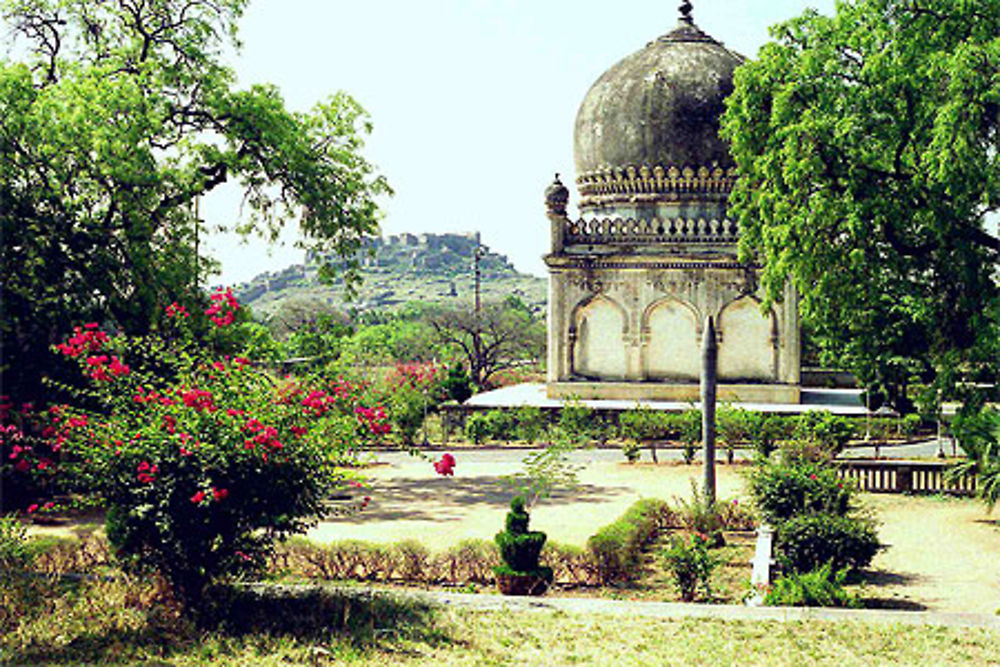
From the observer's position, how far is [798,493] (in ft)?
48.7

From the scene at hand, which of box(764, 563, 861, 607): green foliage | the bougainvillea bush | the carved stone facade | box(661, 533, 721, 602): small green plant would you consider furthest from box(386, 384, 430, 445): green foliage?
box(764, 563, 861, 607): green foliage

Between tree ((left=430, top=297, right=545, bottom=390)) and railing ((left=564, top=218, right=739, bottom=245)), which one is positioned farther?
tree ((left=430, top=297, right=545, bottom=390))

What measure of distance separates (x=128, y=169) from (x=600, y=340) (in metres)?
16.1

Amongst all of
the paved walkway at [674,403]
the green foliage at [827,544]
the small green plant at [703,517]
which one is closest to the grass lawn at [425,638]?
the green foliage at [827,544]

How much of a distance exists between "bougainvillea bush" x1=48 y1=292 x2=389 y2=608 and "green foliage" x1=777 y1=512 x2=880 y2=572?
557 centimetres

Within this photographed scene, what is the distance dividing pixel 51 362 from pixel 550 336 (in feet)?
53.3

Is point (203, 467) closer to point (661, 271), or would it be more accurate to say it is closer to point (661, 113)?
point (661, 271)

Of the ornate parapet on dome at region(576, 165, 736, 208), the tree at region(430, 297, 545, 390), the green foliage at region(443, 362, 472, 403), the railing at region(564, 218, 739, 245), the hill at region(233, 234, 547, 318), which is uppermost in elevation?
the hill at region(233, 234, 547, 318)

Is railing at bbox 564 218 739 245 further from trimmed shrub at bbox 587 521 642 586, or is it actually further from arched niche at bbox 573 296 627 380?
trimmed shrub at bbox 587 521 642 586

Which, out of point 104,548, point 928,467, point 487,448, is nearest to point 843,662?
point 104,548

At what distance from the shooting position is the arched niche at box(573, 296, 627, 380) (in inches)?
1205

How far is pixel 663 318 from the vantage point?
99.7 ft

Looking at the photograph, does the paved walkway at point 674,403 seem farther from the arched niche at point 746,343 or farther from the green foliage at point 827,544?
the green foliage at point 827,544

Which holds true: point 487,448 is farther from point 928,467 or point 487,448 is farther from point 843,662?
point 843,662
